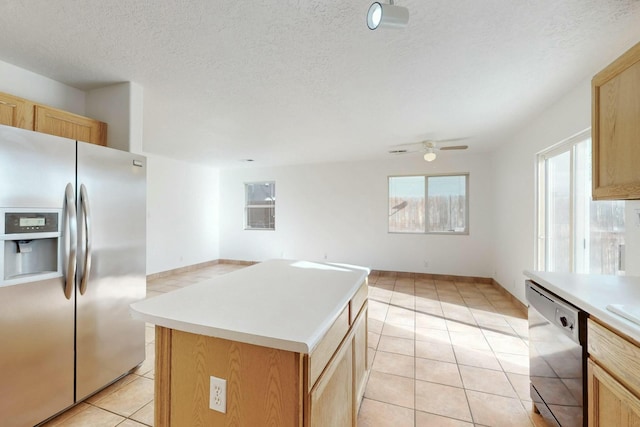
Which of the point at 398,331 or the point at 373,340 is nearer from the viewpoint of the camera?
the point at 373,340

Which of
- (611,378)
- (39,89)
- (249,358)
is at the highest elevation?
(39,89)

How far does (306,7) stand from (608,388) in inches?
89.5

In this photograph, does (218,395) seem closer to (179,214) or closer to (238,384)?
(238,384)

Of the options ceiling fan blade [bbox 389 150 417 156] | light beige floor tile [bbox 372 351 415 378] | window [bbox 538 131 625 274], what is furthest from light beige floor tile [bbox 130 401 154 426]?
ceiling fan blade [bbox 389 150 417 156]

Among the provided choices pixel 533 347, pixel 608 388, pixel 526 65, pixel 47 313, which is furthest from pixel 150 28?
pixel 533 347

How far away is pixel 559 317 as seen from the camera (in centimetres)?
144

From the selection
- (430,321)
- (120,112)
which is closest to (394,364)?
(430,321)

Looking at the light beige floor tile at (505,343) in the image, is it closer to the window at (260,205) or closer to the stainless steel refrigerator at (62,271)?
the stainless steel refrigerator at (62,271)

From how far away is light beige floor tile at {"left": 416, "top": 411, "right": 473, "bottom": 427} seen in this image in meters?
1.73

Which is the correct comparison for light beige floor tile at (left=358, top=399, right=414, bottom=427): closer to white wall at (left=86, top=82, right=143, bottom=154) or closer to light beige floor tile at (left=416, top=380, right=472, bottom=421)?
light beige floor tile at (left=416, top=380, right=472, bottom=421)

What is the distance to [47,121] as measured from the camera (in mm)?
1985

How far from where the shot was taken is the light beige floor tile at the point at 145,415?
177 centimetres

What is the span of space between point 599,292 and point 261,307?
169 cm

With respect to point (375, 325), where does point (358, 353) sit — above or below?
above
